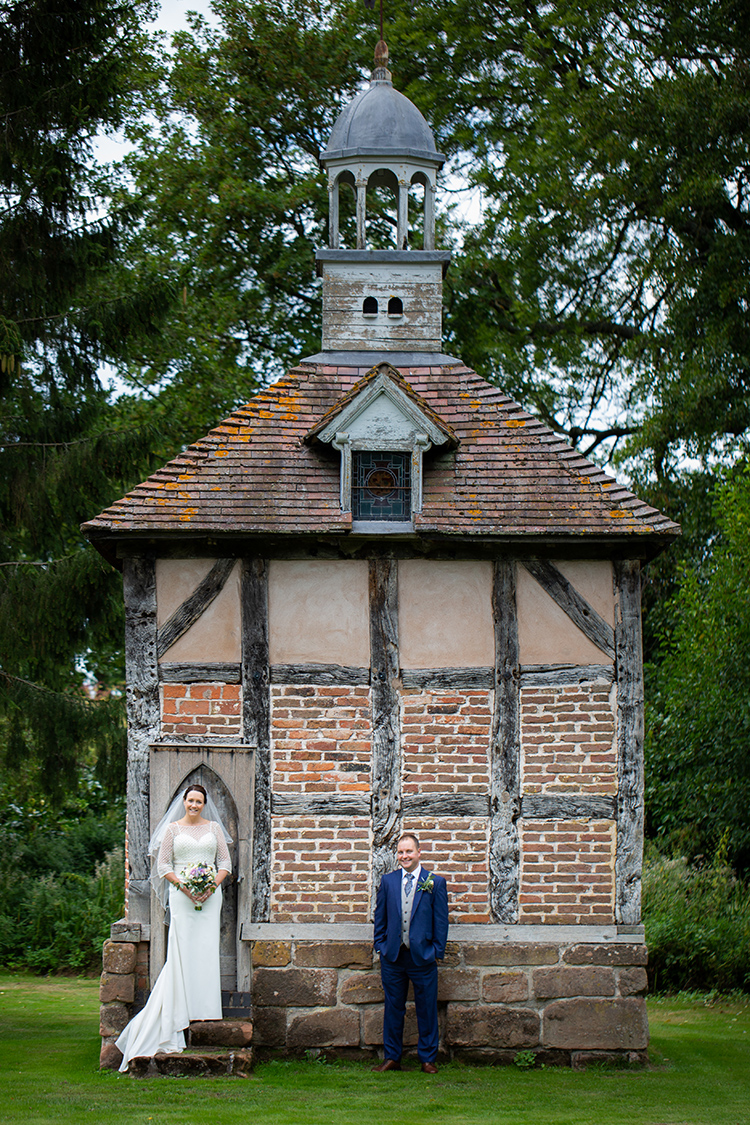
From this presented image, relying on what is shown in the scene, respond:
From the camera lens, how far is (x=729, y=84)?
15.9 m

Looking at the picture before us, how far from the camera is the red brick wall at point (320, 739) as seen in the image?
27.8 ft

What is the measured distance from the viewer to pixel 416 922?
7.95 m

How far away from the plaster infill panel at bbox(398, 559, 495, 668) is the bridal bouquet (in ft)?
6.66

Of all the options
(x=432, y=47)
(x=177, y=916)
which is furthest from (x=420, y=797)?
(x=432, y=47)


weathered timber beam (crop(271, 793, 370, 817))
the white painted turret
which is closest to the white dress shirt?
weathered timber beam (crop(271, 793, 370, 817))

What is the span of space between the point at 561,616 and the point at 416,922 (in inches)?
96.7

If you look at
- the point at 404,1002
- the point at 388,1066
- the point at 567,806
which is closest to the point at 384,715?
the point at 567,806

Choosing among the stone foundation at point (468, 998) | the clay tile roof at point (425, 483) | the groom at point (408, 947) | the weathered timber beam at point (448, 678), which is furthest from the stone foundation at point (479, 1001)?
the clay tile roof at point (425, 483)

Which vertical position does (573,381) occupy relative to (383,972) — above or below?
above

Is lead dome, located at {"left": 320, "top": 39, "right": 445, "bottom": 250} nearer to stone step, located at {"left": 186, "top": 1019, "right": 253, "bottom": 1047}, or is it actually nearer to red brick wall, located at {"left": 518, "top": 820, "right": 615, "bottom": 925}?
red brick wall, located at {"left": 518, "top": 820, "right": 615, "bottom": 925}

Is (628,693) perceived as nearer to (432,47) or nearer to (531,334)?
(531,334)

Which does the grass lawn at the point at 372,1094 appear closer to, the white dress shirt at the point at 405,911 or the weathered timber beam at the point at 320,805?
the white dress shirt at the point at 405,911

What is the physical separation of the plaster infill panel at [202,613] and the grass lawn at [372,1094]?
2.89 metres

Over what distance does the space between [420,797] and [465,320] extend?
41.1 ft
